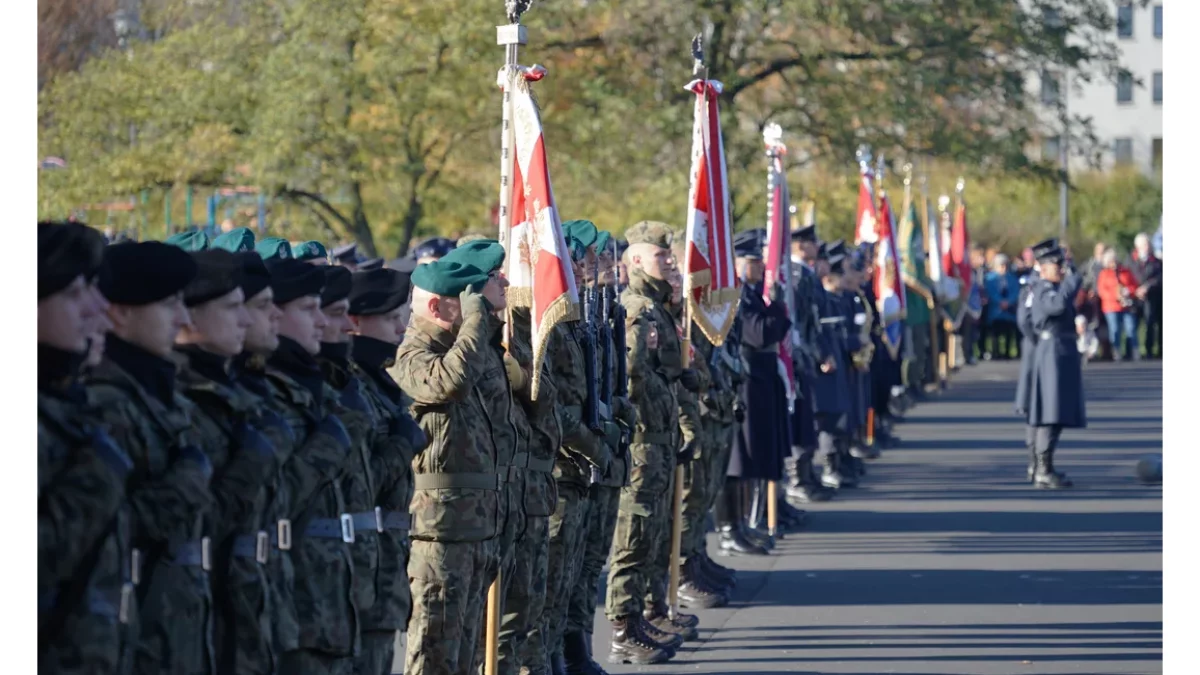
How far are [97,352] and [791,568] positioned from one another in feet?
28.8

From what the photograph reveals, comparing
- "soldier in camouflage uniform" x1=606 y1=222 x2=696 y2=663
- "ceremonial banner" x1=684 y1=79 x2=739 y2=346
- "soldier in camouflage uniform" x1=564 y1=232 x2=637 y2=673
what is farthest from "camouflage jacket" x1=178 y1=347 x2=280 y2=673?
"ceremonial banner" x1=684 y1=79 x2=739 y2=346

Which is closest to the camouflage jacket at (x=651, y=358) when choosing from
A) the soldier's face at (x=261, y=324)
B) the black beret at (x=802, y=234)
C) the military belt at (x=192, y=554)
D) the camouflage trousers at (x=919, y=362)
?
the soldier's face at (x=261, y=324)

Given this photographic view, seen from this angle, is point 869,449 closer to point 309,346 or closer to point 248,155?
point 248,155

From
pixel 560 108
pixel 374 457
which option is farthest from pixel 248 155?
pixel 374 457

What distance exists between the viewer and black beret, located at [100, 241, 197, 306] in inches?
196

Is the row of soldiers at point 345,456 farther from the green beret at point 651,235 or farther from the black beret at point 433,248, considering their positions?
the black beret at point 433,248

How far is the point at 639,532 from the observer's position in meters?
10.1

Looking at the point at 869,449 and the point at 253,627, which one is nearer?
the point at 253,627

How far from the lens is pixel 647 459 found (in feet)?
33.3

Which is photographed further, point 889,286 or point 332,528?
point 889,286

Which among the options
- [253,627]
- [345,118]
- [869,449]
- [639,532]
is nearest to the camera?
[253,627]

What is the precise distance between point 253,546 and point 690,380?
563 centimetres

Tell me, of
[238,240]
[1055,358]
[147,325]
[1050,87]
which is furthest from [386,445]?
[1050,87]

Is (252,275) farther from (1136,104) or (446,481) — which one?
(1136,104)
